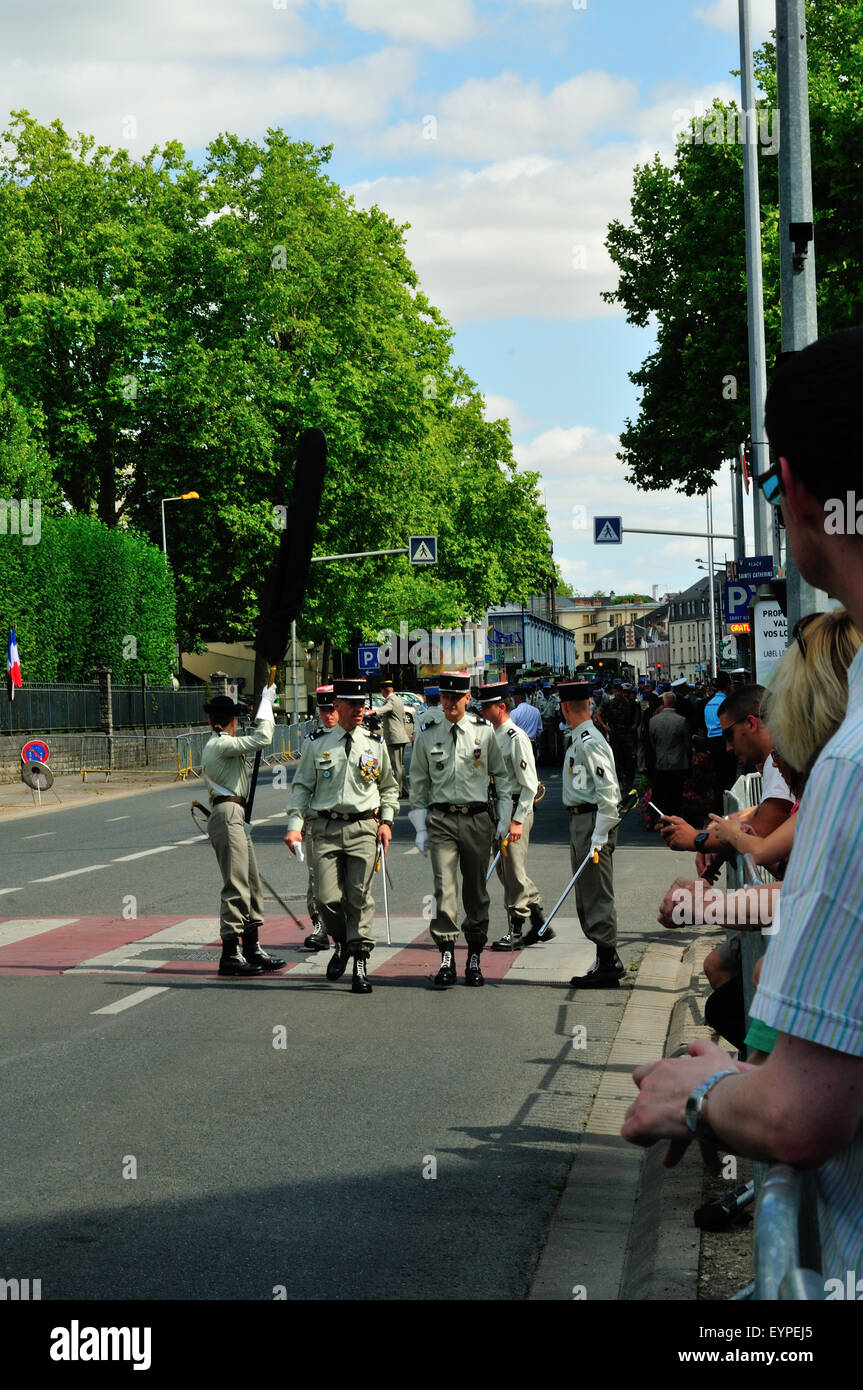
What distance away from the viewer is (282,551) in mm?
4820

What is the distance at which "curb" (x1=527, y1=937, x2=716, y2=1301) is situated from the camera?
4555mm

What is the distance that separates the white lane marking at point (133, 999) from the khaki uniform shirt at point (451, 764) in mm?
2103

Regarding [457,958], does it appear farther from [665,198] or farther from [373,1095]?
[665,198]

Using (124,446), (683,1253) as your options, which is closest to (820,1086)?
(683,1253)

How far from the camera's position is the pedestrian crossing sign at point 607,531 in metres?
33.7

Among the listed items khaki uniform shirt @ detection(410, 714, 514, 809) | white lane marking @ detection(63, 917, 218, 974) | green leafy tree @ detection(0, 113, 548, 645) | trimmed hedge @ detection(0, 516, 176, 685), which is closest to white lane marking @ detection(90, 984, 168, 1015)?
white lane marking @ detection(63, 917, 218, 974)

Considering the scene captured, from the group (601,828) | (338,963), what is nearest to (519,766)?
(601,828)

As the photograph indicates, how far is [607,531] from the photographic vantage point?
112 ft

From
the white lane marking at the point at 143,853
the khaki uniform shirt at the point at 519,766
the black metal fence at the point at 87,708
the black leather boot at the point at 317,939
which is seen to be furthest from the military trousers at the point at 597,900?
the black metal fence at the point at 87,708

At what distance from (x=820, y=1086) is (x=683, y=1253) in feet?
11.3

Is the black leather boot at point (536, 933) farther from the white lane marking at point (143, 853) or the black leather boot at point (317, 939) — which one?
the white lane marking at point (143, 853)

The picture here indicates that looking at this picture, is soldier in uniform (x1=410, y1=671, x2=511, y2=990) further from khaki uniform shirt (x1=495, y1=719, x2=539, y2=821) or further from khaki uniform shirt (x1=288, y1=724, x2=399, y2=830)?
khaki uniform shirt (x1=288, y1=724, x2=399, y2=830)

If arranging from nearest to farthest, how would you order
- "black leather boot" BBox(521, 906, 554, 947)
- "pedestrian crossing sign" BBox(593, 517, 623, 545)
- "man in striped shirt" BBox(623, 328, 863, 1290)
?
"man in striped shirt" BBox(623, 328, 863, 1290) < "black leather boot" BBox(521, 906, 554, 947) < "pedestrian crossing sign" BBox(593, 517, 623, 545)

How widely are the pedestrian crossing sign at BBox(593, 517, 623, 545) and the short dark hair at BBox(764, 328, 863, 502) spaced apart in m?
32.1
